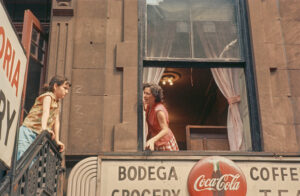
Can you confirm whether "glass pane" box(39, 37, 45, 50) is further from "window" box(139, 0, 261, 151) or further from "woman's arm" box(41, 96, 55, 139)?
"woman's arm" box(41, 96, 55, 139)

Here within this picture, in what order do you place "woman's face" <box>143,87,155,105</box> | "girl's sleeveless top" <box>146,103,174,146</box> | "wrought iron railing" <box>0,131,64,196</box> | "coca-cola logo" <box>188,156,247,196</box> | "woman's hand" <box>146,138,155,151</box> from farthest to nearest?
"woman's face" <box>143,87,155,105</box>, "girl's sleeveless top" <box>146,103,174,146</box>, "woman's hand" <box>146,138,155,151</box>, "coca-cola logo" <box>188,156,247,196</box>, "wrought iron railing" <box>0,131,64,196</box>

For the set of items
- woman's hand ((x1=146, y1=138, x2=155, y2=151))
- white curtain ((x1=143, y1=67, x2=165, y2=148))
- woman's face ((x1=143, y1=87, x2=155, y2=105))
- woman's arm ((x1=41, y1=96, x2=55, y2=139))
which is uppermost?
white curtain ((x1=143, y1=67, x2=165, y2=148))

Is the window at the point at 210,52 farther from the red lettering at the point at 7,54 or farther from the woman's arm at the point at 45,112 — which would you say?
the red lettering at the point at 7,54

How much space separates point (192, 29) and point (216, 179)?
3.28 m

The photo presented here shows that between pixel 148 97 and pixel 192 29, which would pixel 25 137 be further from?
pixel 192 29

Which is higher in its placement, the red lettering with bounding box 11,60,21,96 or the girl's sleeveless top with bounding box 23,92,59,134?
the girl's sleeveless top with bounding box 23,92,59,134

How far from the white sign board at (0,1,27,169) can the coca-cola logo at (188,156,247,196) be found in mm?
4384

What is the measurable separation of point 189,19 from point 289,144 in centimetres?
319

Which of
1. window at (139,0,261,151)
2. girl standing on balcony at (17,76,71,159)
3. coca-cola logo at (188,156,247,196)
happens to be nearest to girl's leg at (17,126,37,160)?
girl standing on balcony at (17,76,71,159)

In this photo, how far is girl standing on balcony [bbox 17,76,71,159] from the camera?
712 centimetres

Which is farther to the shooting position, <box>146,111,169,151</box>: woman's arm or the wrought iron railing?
<box>146,111,169,151</box>: woman's arm

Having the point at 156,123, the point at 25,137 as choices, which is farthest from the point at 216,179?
the point at 25,137

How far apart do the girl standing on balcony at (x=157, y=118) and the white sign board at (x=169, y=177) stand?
43 centimetres

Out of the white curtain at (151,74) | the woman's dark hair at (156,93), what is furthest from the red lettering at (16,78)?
the white curtain at (151,74)
